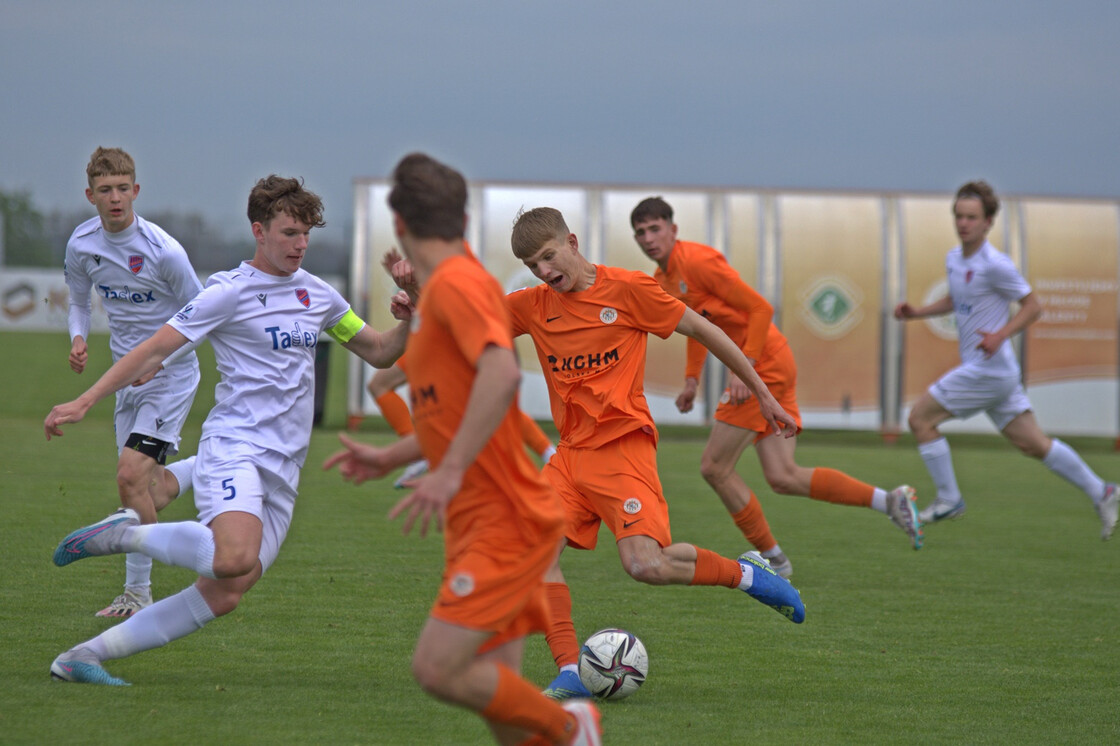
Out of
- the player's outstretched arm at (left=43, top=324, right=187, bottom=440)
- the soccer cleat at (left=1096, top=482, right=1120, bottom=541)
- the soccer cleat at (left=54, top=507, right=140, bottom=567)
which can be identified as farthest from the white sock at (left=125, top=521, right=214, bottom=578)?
the soccer cleat at (left=1096, top=482, right=1120, bottom=541)

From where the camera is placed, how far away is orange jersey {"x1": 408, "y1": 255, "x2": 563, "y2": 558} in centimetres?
321

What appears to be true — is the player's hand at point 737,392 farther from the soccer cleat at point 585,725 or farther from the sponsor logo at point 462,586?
the sponsor logo at point 462,586

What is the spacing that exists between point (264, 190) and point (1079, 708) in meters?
3.91

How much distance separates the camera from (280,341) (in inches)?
186

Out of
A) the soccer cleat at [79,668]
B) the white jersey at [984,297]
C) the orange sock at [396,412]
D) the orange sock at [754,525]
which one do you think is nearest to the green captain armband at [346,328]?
the orange sock at [396,412]

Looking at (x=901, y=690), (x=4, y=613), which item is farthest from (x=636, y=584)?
(x=4, y=613)

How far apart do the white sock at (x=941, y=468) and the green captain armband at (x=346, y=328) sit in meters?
5.80

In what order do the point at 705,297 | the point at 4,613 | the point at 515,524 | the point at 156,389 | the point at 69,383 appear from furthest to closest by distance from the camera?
the point at 69,383 < the point at 705,297 < the point at 156,389 < the point at 4,613 < the point at 515,524

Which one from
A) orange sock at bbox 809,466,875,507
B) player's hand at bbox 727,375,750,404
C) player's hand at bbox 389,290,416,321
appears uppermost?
player's hand at bbox 389,290,416,321

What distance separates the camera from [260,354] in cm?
472

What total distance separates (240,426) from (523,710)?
197cm

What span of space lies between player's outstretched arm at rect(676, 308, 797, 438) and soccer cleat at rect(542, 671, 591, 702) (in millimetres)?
1343

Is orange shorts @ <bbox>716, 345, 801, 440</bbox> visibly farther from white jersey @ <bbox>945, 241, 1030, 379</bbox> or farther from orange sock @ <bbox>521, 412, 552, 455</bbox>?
orange sock @ <bbox>521, 412, 552, 455</bbox>

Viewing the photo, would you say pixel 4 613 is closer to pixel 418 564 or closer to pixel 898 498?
pixel 418 564
